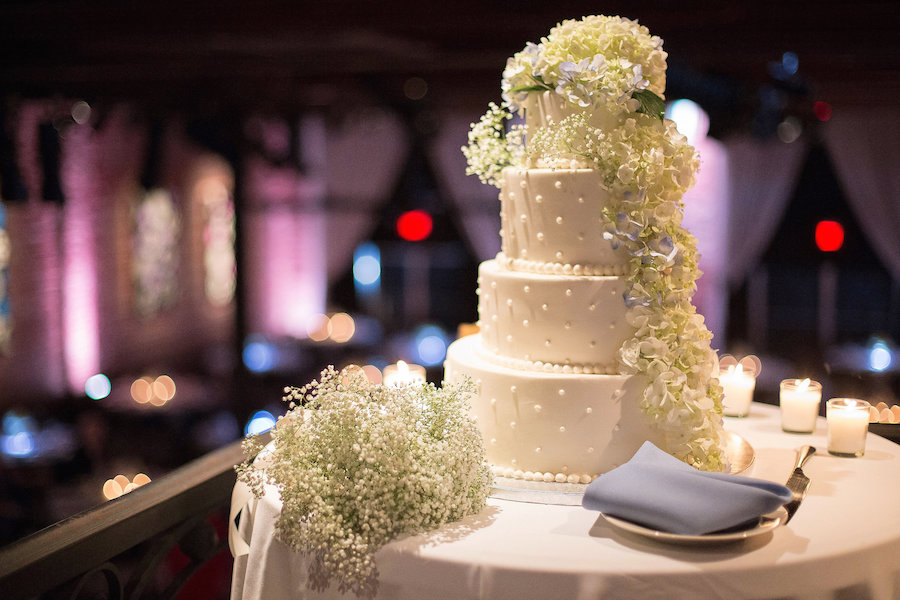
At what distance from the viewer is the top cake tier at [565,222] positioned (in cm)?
233

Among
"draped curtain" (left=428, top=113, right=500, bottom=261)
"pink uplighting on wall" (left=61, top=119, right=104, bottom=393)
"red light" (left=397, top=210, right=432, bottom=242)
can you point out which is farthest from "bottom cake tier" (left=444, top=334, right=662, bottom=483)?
"red light" (left=397, top=210, right=432, bottom=242)

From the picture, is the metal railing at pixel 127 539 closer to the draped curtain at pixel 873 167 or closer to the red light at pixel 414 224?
the draped curtain at pixel 873 167

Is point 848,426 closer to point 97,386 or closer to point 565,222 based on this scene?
point 565,222

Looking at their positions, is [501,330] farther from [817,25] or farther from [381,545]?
[817,25]

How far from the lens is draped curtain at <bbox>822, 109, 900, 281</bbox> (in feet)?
36.1

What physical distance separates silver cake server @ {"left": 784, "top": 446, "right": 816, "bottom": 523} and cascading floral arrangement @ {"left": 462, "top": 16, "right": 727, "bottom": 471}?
0.63ft

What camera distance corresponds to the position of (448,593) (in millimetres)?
1761

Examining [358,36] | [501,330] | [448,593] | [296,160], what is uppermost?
[358,36]

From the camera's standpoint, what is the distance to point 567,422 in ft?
7.47

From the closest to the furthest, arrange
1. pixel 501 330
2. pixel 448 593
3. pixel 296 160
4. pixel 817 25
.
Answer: pixel 448 593 < pixel 501 330 < pixel 817 25 < pixel 296 160

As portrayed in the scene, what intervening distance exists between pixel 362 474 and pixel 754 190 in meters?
10.8

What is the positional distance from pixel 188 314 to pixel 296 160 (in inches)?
120

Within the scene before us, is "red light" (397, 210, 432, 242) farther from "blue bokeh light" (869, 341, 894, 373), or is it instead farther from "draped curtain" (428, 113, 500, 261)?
"blue bokeh light" (869, 341, 894, 373)

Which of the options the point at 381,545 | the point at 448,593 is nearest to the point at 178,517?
the point at 381,545
